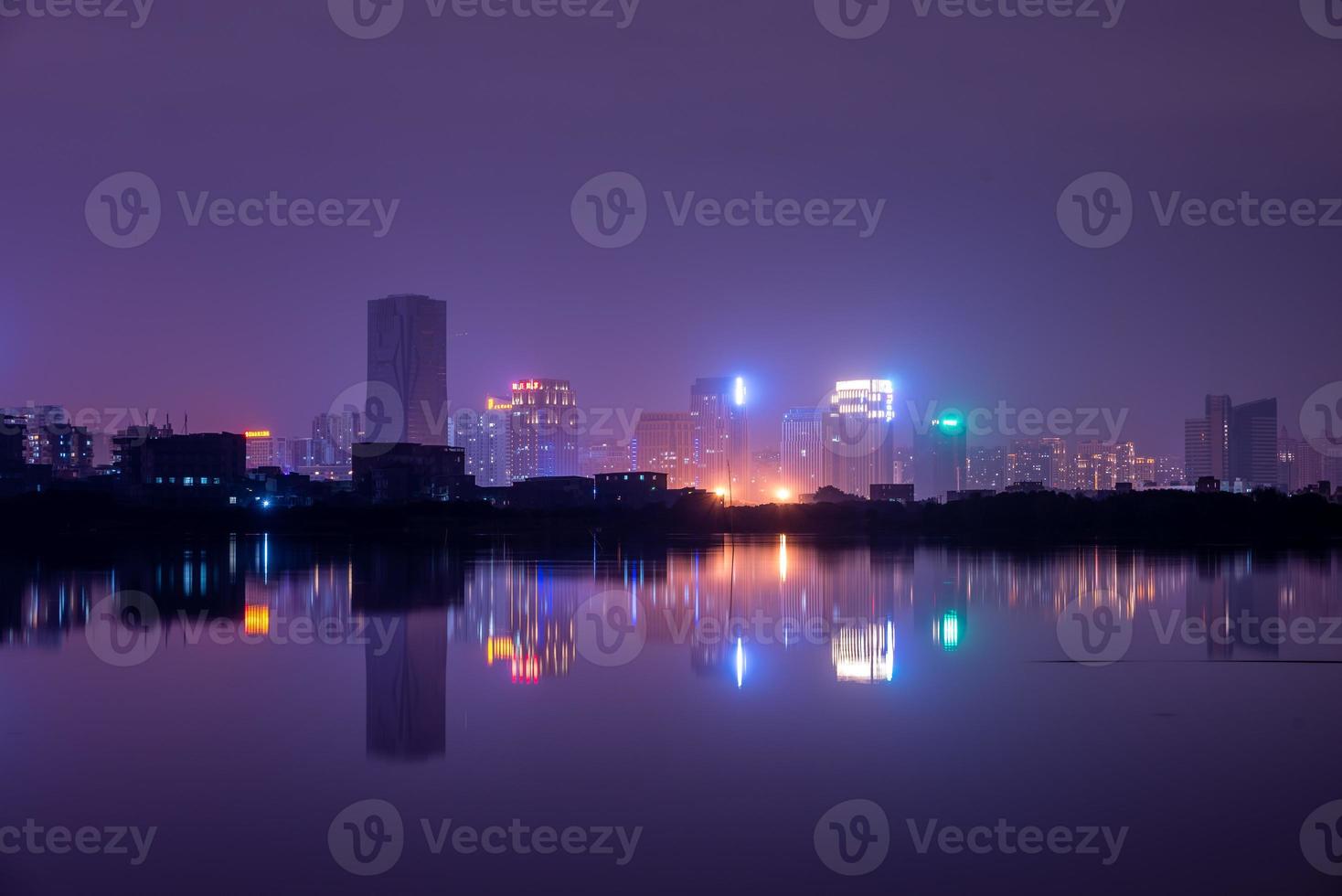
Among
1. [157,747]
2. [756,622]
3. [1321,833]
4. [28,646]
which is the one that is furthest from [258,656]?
[1321,833]

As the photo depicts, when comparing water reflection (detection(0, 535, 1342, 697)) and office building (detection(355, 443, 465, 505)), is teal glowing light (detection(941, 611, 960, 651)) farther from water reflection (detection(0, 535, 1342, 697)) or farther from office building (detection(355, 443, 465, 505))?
office building (detection(355, 443, 465, 505))

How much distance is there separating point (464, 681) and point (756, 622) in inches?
344

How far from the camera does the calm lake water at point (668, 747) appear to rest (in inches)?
402

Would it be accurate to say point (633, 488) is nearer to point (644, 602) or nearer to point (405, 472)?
point (405, 472)

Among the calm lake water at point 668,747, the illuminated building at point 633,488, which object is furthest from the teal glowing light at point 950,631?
the illuminated building at point 633,488

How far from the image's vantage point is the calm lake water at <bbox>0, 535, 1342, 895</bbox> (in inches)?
402

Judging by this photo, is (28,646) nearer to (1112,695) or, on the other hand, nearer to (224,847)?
(224,847)

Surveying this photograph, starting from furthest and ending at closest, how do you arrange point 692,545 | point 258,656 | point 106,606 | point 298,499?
point 298,499
point 692,545
point 106,606
point 258,656

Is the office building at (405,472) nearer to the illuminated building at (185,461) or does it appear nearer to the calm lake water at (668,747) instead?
the illuminated building at (185,461)

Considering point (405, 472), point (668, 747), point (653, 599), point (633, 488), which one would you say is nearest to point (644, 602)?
point (653, 599)

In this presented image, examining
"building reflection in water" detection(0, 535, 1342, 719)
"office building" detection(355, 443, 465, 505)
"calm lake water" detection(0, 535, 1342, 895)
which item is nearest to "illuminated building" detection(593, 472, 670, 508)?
"office building" detection(355, 443, 465, 505)

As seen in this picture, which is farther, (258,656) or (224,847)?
(258,656)

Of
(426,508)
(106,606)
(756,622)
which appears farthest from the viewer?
(426,508)

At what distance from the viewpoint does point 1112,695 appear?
1755cm
